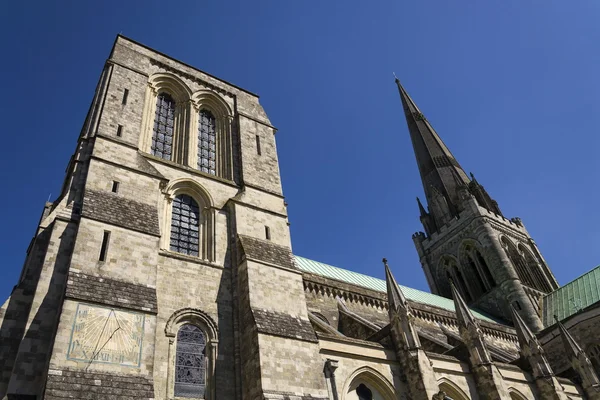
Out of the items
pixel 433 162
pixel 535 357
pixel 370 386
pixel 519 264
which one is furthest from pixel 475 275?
pixel 370 386

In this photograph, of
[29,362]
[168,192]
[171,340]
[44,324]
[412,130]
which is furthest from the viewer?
[412,130]

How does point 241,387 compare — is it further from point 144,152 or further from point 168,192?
point 144,152

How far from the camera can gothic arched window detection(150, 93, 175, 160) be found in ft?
61.4

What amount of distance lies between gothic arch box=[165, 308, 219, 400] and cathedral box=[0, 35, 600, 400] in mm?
39

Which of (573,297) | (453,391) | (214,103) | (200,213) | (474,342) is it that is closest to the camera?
(200,213)

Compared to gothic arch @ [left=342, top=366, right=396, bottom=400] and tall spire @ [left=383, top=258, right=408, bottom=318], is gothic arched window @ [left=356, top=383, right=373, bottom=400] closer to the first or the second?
gothic arch @ [left=342, top=366, right=396, bottom=400]

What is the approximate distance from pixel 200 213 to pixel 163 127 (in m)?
4.73

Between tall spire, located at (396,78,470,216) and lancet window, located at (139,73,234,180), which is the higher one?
tall spire, located at (396,78,470,216)

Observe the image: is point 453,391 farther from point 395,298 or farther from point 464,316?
point 395,298

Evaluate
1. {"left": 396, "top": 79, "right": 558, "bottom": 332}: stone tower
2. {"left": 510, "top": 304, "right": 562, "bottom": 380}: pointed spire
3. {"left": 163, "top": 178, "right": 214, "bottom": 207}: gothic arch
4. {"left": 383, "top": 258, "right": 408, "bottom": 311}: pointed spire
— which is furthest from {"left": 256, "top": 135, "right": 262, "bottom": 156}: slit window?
{"left": 396, "top": 79, "right": 558, "bottom": 332}: stone tower

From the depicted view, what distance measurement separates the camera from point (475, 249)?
40.3 meters

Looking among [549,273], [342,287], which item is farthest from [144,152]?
[549,273]

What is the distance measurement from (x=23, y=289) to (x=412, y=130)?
47.9m

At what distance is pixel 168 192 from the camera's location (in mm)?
16922
